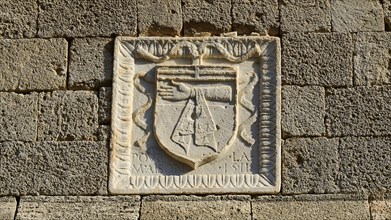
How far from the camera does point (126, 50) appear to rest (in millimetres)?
8203

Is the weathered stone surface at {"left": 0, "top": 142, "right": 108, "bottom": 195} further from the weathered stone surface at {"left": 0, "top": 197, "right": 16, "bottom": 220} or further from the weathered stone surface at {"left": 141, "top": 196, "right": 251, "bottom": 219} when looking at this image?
the weathered stone surface at {"left": 141, "top": 196, "right": 251, "bottom": 219}

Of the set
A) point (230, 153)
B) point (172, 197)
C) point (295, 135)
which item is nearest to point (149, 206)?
point (172, 197)

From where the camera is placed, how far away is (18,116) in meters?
8.10

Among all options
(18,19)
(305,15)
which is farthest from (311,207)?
(18,19)

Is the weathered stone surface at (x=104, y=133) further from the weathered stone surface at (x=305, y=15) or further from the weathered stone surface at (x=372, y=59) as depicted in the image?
the weathered stone surface at (x=372, y=59)

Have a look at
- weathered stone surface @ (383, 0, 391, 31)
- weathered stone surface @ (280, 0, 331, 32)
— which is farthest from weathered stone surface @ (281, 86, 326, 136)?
weathered stone surface @ (383, 0, 391, 31)

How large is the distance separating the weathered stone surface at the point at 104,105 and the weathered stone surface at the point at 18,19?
0.83m

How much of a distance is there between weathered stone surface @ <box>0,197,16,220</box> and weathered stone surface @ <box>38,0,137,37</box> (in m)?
1.46

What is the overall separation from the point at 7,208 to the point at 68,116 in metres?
0.90

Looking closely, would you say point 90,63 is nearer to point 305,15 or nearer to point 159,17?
point 159,17

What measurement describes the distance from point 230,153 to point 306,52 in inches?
42.9

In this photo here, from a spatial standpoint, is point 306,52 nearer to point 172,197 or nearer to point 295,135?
point 295,135

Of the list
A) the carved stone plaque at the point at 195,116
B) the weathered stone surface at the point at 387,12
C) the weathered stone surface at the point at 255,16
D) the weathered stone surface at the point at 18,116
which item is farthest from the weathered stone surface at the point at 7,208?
the weathered stone surface at the point at 387,12

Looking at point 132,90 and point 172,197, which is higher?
point 132,90
